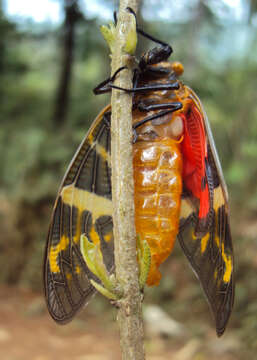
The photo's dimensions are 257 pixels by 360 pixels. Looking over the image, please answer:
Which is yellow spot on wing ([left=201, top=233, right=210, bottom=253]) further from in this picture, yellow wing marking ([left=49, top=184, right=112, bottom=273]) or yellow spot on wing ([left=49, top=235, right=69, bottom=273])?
yellow spot on wing ([left=49, top=235, right=69, bottom=273])

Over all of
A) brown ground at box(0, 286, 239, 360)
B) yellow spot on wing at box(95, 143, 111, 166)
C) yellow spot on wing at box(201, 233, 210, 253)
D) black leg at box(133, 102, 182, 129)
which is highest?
black leg at box(133, 102, 182, 129)

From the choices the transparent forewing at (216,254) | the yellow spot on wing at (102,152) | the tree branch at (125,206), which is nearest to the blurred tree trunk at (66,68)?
the yellow spot on wing at (102,152)

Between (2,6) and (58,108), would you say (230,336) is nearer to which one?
(58,108)

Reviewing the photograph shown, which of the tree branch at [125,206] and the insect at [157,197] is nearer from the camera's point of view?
the tree branch at [125,206]

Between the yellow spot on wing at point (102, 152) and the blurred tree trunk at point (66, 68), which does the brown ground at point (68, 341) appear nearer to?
the yellow spot on wing at point (102, 152)

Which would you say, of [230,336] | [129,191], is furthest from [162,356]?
[129,191]

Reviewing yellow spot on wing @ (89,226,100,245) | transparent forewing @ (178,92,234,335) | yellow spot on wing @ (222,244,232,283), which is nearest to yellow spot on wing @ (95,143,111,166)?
yellow spot on wing @ (89,226,100,245)
